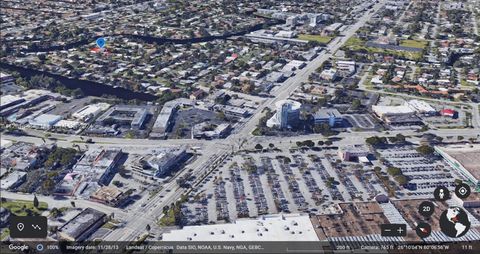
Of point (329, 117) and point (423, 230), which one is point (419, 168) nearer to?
point (329, 117)

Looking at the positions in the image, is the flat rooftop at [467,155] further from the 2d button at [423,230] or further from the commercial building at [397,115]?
the 2d button at [423,230]

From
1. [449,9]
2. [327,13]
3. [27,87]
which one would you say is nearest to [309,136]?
[27,87]

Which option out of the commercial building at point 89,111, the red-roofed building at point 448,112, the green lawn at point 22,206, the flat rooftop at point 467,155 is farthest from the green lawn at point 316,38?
the green lawn at point 22,206

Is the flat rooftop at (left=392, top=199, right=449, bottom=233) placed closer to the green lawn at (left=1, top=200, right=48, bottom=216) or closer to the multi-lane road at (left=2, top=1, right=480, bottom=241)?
the multi-lane road at (left=2, top=1, right=480, bottom=241)

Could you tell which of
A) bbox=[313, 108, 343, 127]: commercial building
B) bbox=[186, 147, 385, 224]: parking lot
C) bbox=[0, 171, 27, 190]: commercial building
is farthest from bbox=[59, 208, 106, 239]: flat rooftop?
bbox=[313, 108, 343, 127]: commercial building

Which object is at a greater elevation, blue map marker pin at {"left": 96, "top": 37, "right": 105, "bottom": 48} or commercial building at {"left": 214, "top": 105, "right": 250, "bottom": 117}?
blue map marker pin at {"left": 96, "top": 37, "right": 105, "bottom": 48}

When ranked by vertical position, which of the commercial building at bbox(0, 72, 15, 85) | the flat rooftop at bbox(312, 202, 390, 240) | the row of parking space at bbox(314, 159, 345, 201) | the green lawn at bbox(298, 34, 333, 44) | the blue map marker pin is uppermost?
the commercial building at bbox(0, 72, 15, 85)
